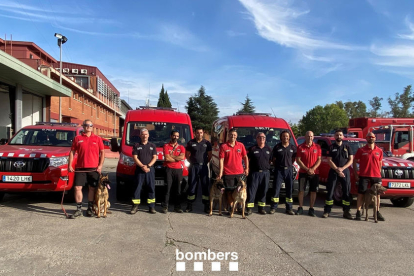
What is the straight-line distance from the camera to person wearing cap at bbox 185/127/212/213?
692 centimetres

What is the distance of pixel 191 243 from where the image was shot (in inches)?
194

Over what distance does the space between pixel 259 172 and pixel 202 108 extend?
46.3 metres

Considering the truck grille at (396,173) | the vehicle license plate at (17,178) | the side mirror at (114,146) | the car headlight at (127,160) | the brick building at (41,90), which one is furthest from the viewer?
the brick building at (41,90)

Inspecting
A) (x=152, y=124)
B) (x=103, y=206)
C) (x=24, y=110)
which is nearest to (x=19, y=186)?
(x=103, y=206)

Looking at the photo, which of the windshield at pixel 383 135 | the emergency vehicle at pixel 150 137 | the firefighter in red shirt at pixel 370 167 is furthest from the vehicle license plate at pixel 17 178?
the windshield at pixel 383 135

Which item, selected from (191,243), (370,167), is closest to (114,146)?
(191,243)

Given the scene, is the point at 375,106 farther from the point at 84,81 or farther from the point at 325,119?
the point at 84,81

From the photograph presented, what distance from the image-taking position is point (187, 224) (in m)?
6.03

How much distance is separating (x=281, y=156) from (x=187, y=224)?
8.22 feet

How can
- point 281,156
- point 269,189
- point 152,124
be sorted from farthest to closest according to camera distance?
point 152,124
point 269,189
point 281,156

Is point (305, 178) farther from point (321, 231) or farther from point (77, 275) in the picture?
point (77, 275)

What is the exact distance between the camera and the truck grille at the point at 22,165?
6.70m

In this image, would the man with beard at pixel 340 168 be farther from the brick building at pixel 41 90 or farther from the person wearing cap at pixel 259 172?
the brick building at pixel 41 90

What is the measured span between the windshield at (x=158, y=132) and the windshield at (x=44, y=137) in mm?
1635
